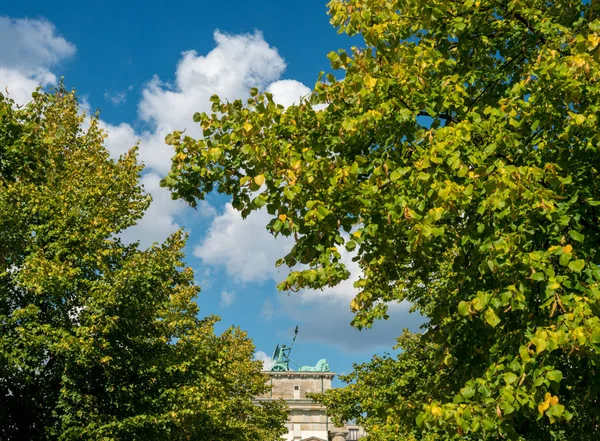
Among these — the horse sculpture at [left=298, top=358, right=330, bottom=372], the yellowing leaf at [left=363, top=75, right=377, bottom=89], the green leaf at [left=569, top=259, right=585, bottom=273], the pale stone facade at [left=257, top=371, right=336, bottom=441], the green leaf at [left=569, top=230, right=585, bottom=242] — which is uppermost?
the horse sculpture at [left=298, top=358, right=330, bottom=372]

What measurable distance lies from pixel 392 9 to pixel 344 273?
5.14m

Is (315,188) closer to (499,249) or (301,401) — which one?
(499,249)

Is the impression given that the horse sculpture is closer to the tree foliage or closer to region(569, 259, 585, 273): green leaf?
the tree foliage

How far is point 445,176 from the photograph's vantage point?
787 cm

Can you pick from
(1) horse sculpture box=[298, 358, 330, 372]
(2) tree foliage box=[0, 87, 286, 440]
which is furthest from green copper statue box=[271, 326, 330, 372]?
(2) tree foliage box=[0, 87, 286, 440]

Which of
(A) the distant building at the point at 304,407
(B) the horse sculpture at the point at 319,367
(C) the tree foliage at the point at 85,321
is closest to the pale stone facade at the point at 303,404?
(A) the distant building at the point at 304,407

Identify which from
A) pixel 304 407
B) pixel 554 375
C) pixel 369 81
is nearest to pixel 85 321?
pixel 369 81

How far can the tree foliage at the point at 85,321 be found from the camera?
19359 millimetres

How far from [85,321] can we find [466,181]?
53.2 feet

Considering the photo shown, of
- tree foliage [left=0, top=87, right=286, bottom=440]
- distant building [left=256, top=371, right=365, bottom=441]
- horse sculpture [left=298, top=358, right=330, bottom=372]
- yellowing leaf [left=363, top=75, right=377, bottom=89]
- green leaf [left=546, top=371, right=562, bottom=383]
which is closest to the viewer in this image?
green leaf [left=546, top=371, right=562, bottom=383]

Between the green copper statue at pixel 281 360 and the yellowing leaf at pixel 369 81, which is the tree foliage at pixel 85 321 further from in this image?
the green copper statue at pixel 281 360

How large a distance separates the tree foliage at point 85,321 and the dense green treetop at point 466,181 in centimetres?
1112

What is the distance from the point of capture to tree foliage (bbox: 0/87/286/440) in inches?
762

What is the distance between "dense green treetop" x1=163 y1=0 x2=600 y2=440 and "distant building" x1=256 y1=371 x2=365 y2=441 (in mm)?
80878
